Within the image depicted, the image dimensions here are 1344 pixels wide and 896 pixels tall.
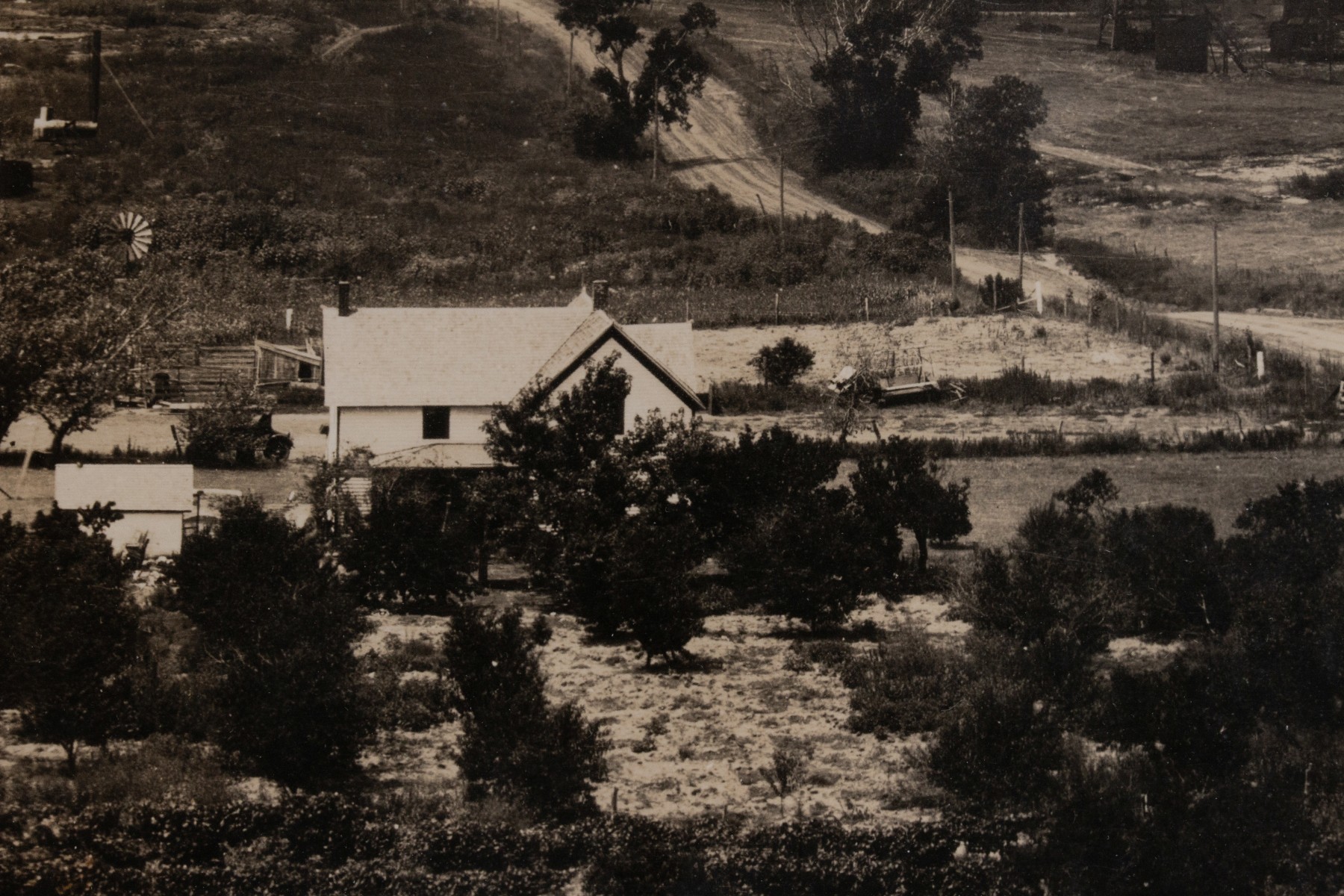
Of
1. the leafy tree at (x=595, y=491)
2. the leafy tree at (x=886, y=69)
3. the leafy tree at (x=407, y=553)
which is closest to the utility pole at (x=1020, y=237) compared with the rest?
the leafy tree at (x=886, y=69)

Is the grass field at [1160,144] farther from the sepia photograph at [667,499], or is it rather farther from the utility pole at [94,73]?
the utility pole at [94,73]

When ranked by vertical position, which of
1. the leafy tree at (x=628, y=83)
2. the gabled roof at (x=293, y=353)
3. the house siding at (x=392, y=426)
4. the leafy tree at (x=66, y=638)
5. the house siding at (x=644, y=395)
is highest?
the leafy tree at (x=628, y=83)

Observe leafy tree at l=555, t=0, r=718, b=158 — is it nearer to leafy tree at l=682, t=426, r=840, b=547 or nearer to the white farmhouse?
the white farmhouse

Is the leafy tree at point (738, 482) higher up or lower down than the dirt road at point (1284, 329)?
lower down

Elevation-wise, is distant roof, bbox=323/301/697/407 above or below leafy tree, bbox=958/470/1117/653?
above

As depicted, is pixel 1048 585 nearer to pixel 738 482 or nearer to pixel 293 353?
pixel 738 482

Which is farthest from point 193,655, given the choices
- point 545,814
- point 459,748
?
point 545,814

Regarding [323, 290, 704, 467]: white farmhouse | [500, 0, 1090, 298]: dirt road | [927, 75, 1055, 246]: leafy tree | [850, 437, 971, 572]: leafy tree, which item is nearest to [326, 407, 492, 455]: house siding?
[323, 290, 704, 467]: white farmhouse
